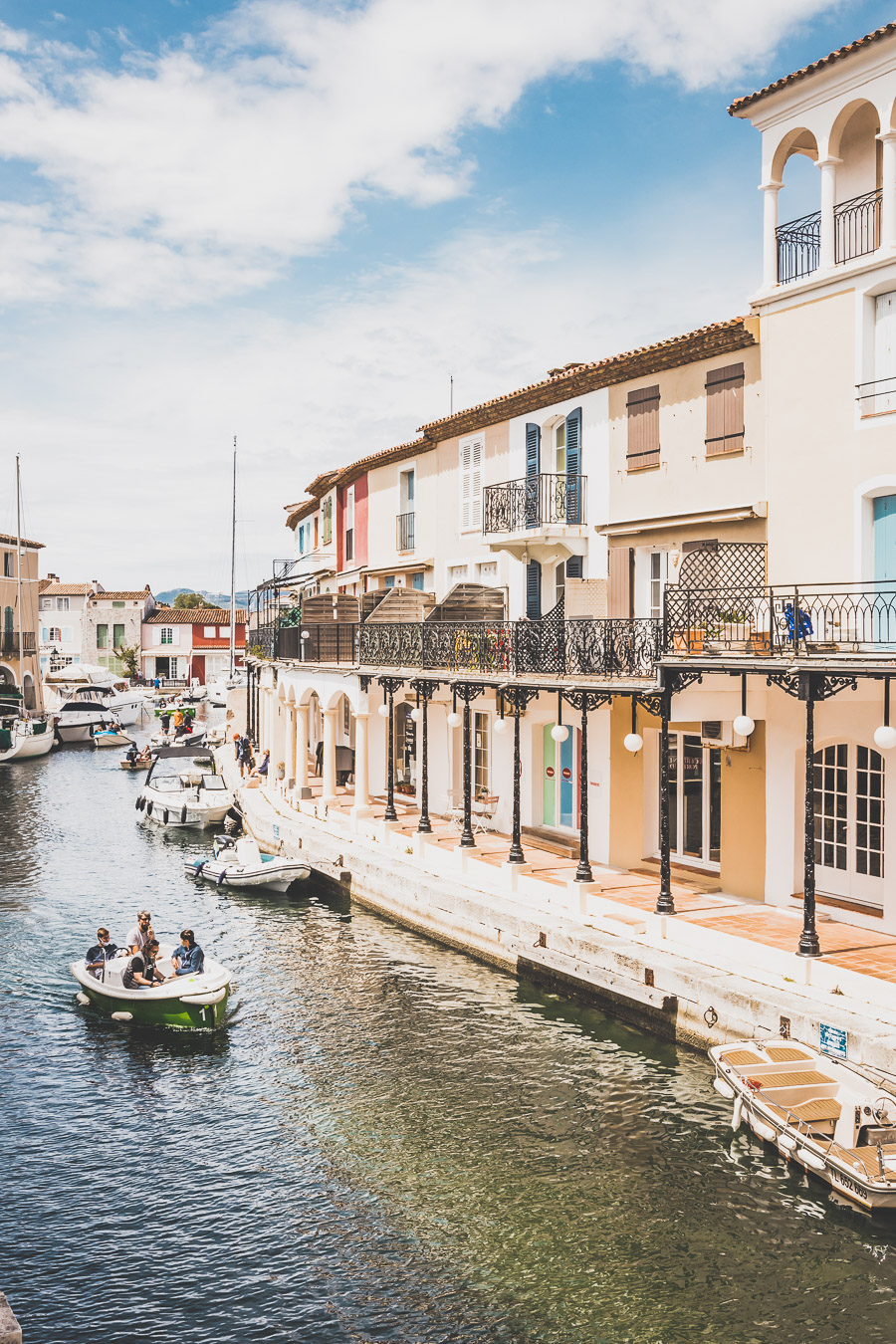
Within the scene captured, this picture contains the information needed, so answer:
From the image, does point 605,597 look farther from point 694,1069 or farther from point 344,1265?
point 344,1265

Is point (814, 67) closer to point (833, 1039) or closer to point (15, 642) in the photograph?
point (833, 1039)

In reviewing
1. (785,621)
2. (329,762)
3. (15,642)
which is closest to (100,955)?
(785,621)

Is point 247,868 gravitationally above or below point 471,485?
below

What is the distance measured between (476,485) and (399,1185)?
2040cm

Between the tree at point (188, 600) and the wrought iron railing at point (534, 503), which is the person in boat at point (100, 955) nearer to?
the wrought iron railing at point (534, 503)

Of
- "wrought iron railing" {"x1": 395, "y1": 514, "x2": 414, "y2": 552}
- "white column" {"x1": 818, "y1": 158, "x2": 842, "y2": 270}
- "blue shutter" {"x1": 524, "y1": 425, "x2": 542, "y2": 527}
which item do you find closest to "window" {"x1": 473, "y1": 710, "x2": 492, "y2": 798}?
"blue shutter" {"x1": 524, "y1": 425, "x2": 542, "y2": 527}

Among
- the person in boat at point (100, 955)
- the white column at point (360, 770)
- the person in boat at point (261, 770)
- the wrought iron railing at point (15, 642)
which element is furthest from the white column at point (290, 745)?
the wrought iron railing at point (15, 642)

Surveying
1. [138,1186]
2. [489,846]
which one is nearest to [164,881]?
[489,846]

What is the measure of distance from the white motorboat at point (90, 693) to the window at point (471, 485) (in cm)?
4710

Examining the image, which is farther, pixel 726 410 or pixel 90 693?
pixel 90 693

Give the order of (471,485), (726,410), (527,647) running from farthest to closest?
(471,485) → (527,647) → (726,410)

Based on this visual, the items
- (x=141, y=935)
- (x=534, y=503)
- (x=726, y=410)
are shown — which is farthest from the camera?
(x=534, y=503)

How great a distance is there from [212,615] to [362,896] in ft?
286

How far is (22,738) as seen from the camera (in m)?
57.8
